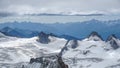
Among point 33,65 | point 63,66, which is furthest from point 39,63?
point 63,66

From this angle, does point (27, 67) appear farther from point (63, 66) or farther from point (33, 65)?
point (63, 66)

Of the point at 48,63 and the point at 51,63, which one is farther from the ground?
the point at 51,63

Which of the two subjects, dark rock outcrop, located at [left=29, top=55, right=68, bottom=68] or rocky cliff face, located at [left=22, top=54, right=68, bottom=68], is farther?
rocky cliff face, located at [left=22, top=54, right=68, bottom=68]

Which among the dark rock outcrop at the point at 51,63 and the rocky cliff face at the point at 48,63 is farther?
the rocky cliff face at the point at 48,63

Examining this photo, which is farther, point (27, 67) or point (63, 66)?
point (27, 67)

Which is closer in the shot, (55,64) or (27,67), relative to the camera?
(55,64)

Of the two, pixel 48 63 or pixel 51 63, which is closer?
pixel 51 63

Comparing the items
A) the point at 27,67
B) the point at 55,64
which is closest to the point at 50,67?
the point at 55,64

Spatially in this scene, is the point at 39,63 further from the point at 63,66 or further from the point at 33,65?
the point at 63,66

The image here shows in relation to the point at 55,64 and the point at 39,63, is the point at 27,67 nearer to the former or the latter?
the point at 39,63
